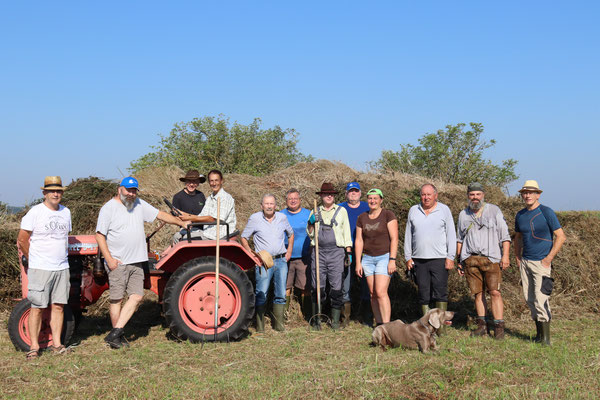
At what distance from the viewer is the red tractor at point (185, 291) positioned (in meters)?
5.48

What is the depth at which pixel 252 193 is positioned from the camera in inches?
383

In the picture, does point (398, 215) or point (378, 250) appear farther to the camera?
point (398, 215)

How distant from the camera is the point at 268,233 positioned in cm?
630


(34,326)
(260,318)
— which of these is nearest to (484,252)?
(260,318)

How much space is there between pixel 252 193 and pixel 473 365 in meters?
5.85

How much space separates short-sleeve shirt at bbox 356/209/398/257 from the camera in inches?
238

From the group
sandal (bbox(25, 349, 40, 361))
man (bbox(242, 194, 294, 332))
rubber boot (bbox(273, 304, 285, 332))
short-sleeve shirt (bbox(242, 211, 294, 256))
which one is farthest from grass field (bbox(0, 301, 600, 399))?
short-sleeve shirt (bbox(242, 211, 294, 256))

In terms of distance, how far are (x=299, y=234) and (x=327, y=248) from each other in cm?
46

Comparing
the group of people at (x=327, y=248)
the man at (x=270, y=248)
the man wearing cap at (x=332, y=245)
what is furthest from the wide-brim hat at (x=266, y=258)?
the man wearing cap at (x=332, y=245)

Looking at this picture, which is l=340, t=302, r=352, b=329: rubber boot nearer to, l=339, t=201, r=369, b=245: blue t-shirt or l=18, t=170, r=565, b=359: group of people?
l=18, t=170, r=565, b=359: group of people

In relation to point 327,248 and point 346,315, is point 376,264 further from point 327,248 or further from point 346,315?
point 346,315

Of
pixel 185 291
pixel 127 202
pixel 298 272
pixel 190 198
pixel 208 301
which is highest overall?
pixel 190 198

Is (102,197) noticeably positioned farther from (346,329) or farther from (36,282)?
(346,329)

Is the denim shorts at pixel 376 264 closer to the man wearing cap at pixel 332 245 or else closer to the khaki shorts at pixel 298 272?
the man wearing cap at pixel 332 245
